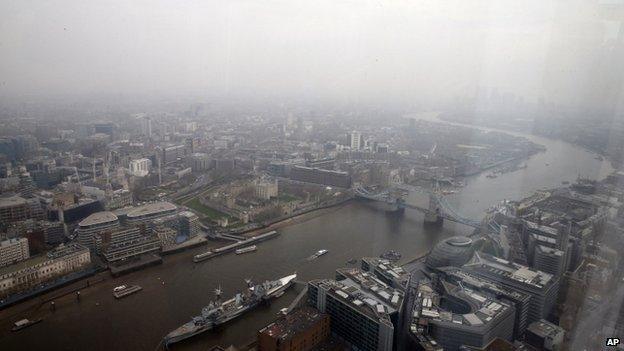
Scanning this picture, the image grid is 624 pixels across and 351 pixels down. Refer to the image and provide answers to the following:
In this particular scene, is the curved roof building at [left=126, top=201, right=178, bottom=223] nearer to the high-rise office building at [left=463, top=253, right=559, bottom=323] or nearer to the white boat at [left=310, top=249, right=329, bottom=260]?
the white boat at [left=310, top=249, right=329, bottom=260]

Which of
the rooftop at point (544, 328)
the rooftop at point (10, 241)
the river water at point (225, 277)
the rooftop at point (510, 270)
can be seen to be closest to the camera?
the rooftop at point (544, 328)

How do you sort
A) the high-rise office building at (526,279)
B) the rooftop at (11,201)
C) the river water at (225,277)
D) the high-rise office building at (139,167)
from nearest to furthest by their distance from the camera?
1. the river water at (225,277)
2. the high-rise office building at (526,279)
3. the rooftop at (11,201)
4. the high-rise office building at (139,167)

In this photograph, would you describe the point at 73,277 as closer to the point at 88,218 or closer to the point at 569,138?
the point at 88,218

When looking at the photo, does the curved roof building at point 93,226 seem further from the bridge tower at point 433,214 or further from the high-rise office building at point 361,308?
the bridge tower at point 433,214

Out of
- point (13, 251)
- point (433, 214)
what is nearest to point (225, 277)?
point (13, 251)

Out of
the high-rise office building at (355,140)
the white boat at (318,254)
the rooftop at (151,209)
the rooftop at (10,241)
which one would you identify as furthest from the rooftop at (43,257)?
the high-rise office building at (355,140)

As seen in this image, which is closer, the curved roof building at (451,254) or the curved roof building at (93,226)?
the curved roof building at (451,254)

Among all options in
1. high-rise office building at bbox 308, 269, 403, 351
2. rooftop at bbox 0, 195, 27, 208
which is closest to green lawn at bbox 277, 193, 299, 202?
rooftop at bbox 0, 195, 27, 208
